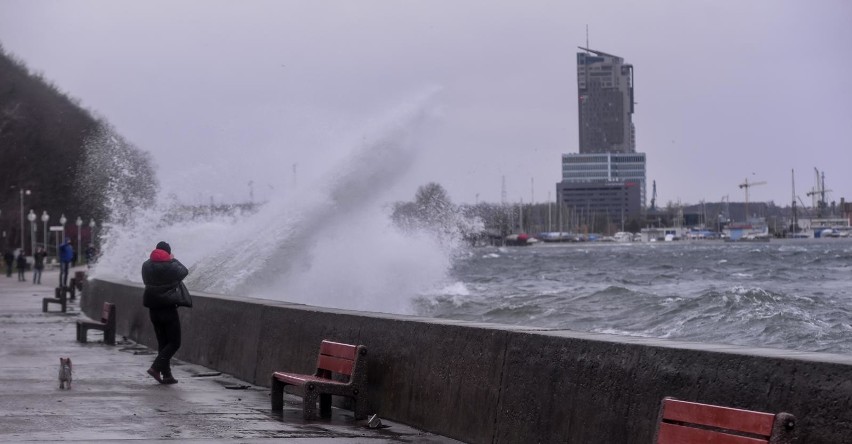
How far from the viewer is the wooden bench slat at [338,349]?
34.9 ft

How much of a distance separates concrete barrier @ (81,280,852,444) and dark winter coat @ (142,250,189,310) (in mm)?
1305

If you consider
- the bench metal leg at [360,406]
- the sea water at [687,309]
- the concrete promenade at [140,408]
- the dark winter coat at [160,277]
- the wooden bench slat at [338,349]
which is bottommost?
the sea water at [687,309]

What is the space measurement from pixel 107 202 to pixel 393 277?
11.7 m

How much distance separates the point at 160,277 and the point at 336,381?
3.98 m

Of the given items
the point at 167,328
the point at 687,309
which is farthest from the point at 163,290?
the point at 687,309

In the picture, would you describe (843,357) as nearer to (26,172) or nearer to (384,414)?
(384,414)

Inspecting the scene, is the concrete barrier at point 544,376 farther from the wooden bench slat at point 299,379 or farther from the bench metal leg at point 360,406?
the wooden bench slat at point 299,379

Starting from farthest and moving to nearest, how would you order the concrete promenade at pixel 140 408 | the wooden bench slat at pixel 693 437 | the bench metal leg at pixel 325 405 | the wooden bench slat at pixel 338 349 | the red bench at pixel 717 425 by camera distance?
the bench metal leg at pixel 325 405 → the wooden bench slat at pixel 338 349 → the concrete promenade at pixel 140 408 → the wooden bench slat at pixel 693 437 → the red bench at pixel 717 425

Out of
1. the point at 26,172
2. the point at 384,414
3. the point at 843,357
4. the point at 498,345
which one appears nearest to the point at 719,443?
the point at 843,357

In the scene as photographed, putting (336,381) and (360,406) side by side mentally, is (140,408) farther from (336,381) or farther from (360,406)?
(360,406)

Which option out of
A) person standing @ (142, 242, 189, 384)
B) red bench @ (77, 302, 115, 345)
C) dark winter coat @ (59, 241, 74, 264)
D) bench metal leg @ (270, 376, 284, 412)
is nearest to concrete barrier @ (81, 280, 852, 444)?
bench metal leg @ (270, 376, 284, 412)

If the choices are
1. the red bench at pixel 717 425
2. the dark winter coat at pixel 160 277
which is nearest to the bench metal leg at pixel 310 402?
the dark winter coat at pixel 160 277

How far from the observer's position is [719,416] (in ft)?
19.4

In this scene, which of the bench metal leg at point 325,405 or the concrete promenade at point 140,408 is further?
the bench metal leg at point 325,405
